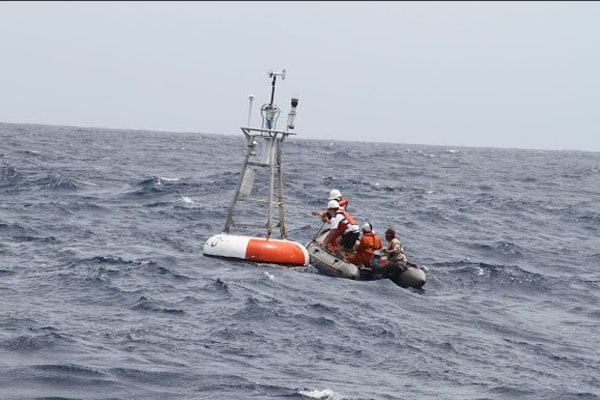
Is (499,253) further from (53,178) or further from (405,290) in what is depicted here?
(53,178)

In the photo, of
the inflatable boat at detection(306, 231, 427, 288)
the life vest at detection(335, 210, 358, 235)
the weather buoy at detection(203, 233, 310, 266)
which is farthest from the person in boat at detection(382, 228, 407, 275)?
the weather buoy at detection(203, 233, 310, 266)

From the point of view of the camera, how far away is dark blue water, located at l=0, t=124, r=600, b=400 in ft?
40.4

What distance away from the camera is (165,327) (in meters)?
14.7

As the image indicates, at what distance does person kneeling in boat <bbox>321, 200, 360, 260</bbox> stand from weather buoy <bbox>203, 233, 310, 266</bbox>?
1.36 meters

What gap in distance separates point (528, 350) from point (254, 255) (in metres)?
6.71

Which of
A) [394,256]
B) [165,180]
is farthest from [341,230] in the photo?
[165,180]

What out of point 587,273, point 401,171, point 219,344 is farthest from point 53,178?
point 401,171

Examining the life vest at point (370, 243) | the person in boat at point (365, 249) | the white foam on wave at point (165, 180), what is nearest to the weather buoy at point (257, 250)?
the person in boat at point (365, 249)

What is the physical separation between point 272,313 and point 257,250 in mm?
3583

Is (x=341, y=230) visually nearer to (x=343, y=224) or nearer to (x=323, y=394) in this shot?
(x=343, y=224)

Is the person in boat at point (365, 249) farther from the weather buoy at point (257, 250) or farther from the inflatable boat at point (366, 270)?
the weather buoy at point (257, 250)

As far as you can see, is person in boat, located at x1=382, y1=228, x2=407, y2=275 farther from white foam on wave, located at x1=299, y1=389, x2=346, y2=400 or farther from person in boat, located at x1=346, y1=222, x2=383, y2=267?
white foam on wave, located at x1=299, y1=389, x2=346, y2=400

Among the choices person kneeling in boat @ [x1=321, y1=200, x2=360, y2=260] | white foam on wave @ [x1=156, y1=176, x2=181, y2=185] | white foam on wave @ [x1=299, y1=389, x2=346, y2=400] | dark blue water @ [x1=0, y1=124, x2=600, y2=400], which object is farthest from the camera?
white foam on wave @ [x1=156, y1=176, x2=181, y2=185]

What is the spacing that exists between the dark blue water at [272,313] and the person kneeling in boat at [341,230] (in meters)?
0.81
